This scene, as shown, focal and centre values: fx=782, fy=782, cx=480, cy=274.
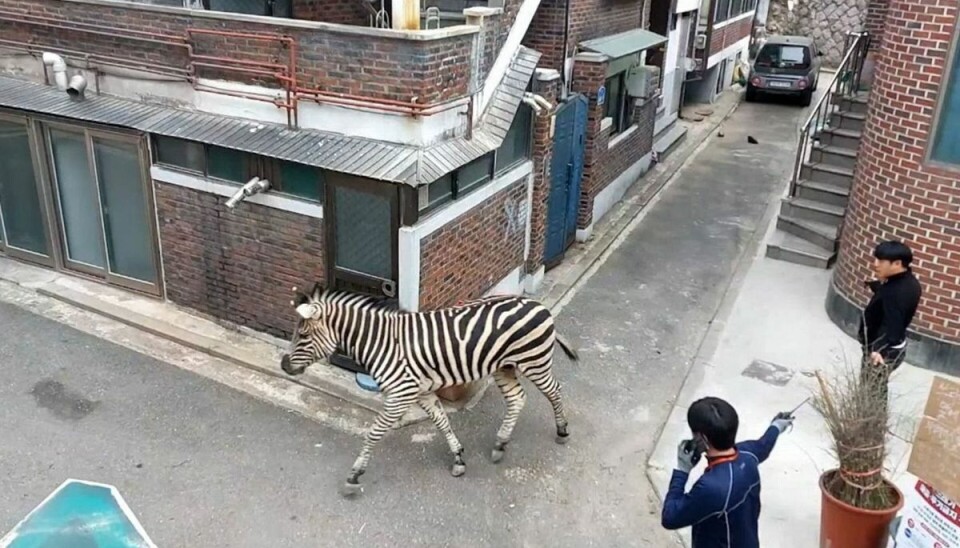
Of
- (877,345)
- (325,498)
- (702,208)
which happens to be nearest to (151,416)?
(325,498)

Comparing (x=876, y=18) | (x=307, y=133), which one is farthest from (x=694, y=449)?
(x=876, y=18)

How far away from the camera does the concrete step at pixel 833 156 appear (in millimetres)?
11359

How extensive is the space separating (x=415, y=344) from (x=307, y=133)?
7.75 feet

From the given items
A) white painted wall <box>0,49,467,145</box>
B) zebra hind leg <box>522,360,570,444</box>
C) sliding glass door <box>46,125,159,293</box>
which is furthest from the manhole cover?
sliding glass door <box>46,125,159,293</box>

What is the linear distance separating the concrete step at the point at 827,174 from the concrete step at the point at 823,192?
0.06 m

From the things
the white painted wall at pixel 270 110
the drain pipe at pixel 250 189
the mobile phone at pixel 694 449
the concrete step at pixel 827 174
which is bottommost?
the concrete step at pixel 827 174

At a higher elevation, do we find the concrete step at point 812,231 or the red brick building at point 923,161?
the red brick building at point 923,161

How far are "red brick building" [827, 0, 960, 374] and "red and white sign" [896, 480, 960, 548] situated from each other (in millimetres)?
3779

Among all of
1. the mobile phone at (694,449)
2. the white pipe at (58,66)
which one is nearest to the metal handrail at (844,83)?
the mobile phone at (694,449)

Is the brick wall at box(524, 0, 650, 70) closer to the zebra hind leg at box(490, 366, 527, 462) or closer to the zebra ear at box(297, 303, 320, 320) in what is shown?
the zebra hind leg at box(490, 366, 527, 462)

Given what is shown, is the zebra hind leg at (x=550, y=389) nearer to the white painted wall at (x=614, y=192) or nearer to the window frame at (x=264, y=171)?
the window frame at (x=264, y=171)

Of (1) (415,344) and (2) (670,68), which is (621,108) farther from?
(1) (415,344)

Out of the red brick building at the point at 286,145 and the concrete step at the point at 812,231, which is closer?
the red brick building at the point at 286,145

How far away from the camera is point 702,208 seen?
43.9ft
